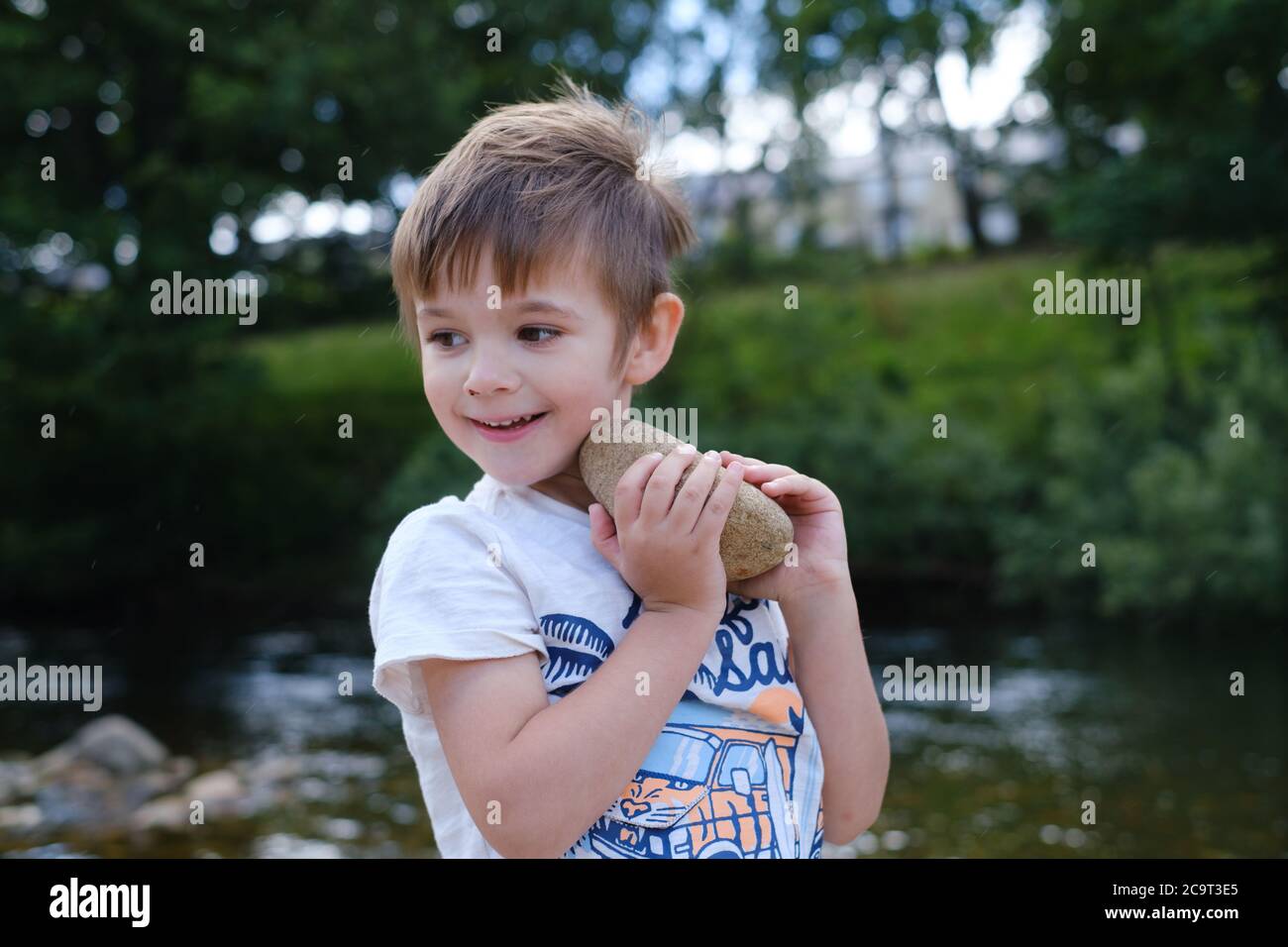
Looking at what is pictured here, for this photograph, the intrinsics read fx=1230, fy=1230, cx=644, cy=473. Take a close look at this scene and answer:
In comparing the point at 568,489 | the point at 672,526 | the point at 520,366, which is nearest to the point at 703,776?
the point at 672,526

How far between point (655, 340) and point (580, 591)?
1.30ft

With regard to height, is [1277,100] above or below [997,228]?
below

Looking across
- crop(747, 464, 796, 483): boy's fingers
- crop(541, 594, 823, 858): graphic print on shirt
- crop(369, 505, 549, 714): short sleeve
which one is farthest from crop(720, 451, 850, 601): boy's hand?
crop(369, 505, 549, 714): short sleeve

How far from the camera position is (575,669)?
5.03 ft

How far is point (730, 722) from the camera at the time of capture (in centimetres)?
158

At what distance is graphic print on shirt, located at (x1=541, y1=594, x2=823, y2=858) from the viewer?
1.51 metres

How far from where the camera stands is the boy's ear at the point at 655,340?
5.60 feet

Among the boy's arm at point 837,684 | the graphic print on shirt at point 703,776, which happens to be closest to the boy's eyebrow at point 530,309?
the graphic print on shirt at point 703,776

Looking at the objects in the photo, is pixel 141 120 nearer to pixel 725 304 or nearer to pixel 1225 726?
pixel 725 304

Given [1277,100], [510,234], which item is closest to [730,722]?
[510,234]

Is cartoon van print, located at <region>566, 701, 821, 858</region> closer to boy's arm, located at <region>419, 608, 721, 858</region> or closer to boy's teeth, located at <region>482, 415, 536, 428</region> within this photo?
boy's arm, located at <region>419, 608, 721, 858</region>

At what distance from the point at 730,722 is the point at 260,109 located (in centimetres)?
1331

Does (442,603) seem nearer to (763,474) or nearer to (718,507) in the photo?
(718,507)

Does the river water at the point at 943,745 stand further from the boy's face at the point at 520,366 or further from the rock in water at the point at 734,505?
the boy's face at the point at 520,366
